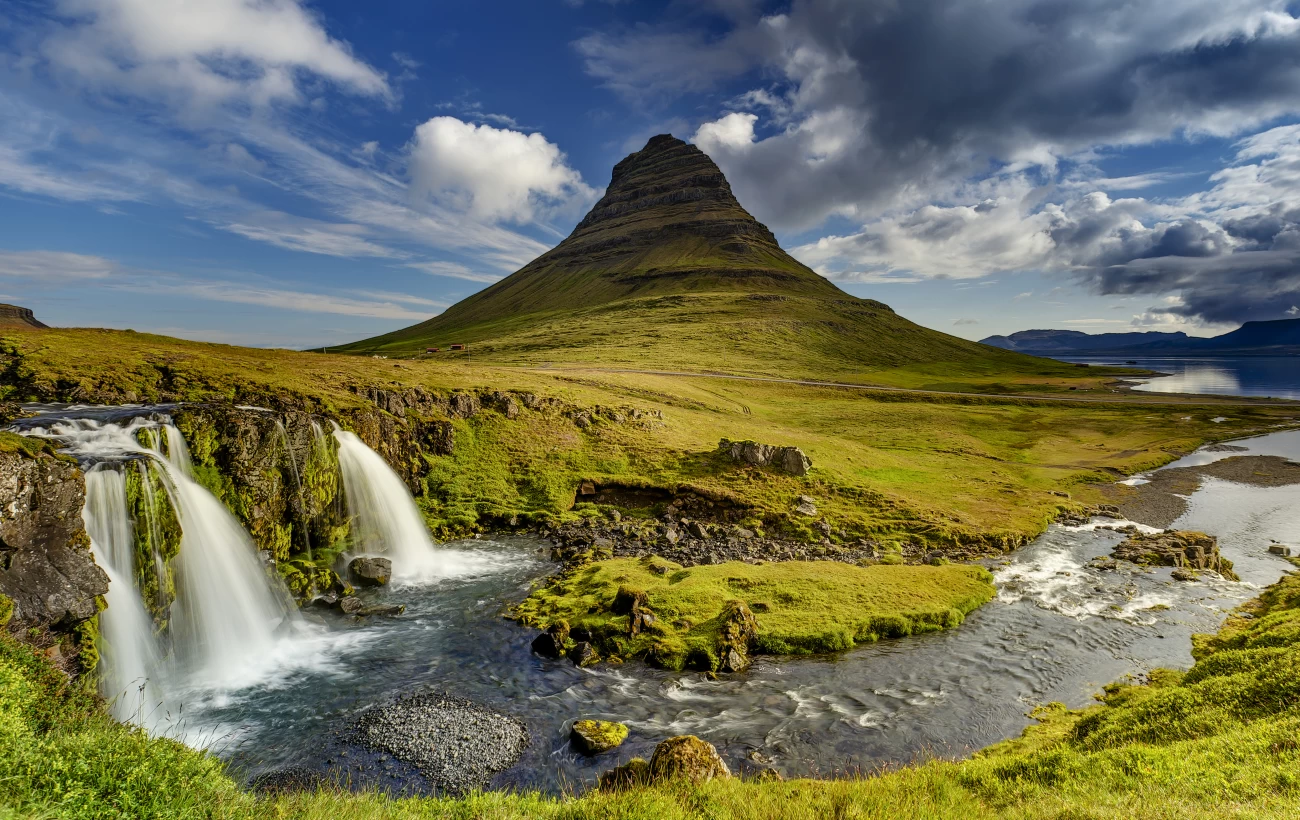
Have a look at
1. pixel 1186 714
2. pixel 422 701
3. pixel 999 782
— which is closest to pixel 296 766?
pixel 422 701

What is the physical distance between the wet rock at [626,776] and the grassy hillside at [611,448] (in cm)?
2671

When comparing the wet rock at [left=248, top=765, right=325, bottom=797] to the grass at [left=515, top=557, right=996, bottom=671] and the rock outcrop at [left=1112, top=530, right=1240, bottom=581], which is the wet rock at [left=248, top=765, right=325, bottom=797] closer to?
the grass at [left=515, top=557, right=996, bottom=671]

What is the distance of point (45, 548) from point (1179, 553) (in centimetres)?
5692

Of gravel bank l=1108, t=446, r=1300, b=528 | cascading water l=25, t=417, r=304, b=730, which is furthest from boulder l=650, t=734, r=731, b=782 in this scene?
gravel bank l=1108, t=446, r=1300, b=528

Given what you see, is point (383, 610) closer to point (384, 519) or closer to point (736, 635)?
point (384, 519)

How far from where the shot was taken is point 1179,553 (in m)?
35.6

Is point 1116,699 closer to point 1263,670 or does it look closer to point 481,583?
point 1263,670

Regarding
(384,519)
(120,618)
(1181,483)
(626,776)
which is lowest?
(626,776)

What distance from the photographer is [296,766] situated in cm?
1658

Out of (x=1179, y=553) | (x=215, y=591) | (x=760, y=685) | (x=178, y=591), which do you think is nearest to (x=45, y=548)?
(x=178, y=591)

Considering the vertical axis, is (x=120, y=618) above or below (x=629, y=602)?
above

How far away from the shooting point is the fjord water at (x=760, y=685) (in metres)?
17.7

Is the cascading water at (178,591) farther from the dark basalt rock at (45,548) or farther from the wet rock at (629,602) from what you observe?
the wet rock at (629,602)

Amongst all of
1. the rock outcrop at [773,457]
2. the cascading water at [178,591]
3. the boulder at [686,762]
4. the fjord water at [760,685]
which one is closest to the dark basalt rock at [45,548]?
the cascading water at [178,591]
